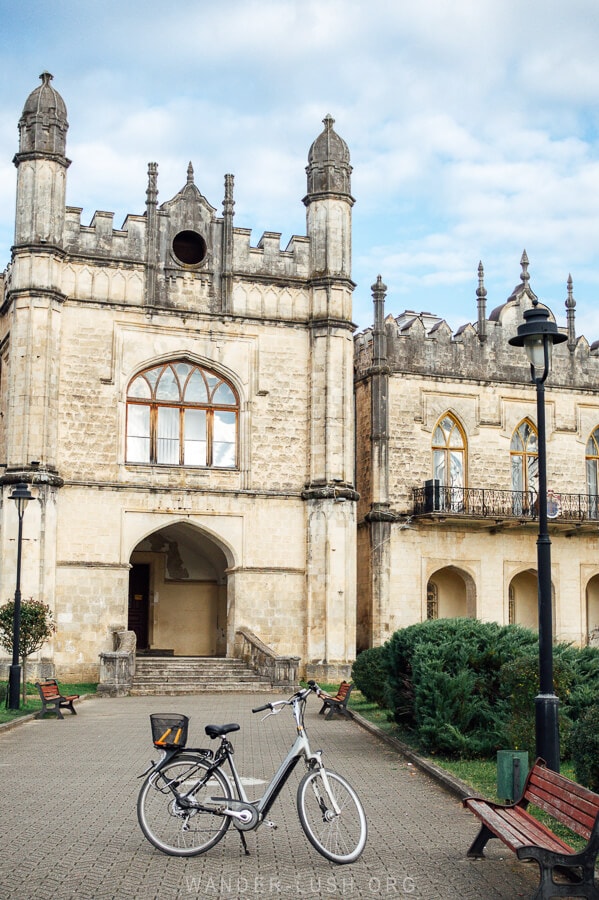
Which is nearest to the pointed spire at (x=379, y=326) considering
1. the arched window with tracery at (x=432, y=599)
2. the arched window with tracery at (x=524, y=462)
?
the arched window with tracery at (x=524, y=462)

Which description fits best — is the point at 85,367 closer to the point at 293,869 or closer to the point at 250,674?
the point at 250,674

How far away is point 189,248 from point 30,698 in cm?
1356

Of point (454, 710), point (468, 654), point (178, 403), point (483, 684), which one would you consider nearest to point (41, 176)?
point (178, 403)

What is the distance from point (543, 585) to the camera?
35.6 ft

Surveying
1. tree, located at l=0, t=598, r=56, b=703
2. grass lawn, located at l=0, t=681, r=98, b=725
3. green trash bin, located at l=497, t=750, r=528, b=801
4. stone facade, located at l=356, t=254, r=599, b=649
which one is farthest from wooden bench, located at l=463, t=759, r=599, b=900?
stone facade, located at l=356, t=254, r=599, b=649

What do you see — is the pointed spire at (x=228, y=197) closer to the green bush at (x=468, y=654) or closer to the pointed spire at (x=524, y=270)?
the pointed spire at (x=524, y=270)

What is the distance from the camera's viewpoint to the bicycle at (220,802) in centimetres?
885

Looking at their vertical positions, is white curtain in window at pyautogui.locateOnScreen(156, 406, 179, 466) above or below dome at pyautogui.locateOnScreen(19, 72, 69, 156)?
below

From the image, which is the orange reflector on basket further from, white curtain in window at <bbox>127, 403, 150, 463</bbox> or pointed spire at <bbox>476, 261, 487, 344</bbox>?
pointed spire at <bbox>476, 261, 487, 344</bbox>

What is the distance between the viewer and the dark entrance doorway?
33500 mm

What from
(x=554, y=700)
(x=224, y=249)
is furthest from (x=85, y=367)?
(x=554, y=700)

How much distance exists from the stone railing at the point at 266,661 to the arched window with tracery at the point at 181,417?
4.86 metres

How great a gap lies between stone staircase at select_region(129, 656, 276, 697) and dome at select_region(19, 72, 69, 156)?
13816mm

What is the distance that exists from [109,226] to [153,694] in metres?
12.8
